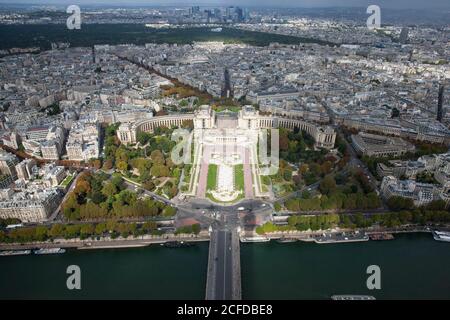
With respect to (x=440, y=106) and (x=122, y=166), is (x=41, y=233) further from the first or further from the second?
(x=440, y=106)

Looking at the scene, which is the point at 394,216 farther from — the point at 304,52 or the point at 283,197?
the point at 304,52

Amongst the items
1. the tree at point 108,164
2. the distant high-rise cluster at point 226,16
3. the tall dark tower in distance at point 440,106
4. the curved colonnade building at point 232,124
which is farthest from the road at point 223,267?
the distant high-rise cluster at point 226,16

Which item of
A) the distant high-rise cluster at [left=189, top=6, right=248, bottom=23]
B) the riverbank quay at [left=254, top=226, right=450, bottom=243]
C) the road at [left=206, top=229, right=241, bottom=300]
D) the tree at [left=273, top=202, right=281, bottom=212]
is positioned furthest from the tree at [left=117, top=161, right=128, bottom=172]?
the distant high-rise cluster at [left=189, top=6, right=248, bottom=23]

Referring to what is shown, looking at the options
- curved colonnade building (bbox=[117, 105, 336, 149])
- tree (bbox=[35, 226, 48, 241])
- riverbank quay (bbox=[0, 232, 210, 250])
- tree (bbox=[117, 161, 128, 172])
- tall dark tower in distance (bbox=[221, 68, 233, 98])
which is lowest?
riverbank quay (bbox=[0, 232, 210, 250])

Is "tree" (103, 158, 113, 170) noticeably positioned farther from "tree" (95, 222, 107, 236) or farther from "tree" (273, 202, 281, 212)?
"tree" (273, 202, 281, 212)

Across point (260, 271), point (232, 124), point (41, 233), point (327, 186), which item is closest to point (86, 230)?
point (41, 233)

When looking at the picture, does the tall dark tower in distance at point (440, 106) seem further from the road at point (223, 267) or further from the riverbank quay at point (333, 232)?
the road at point (223, 267)
